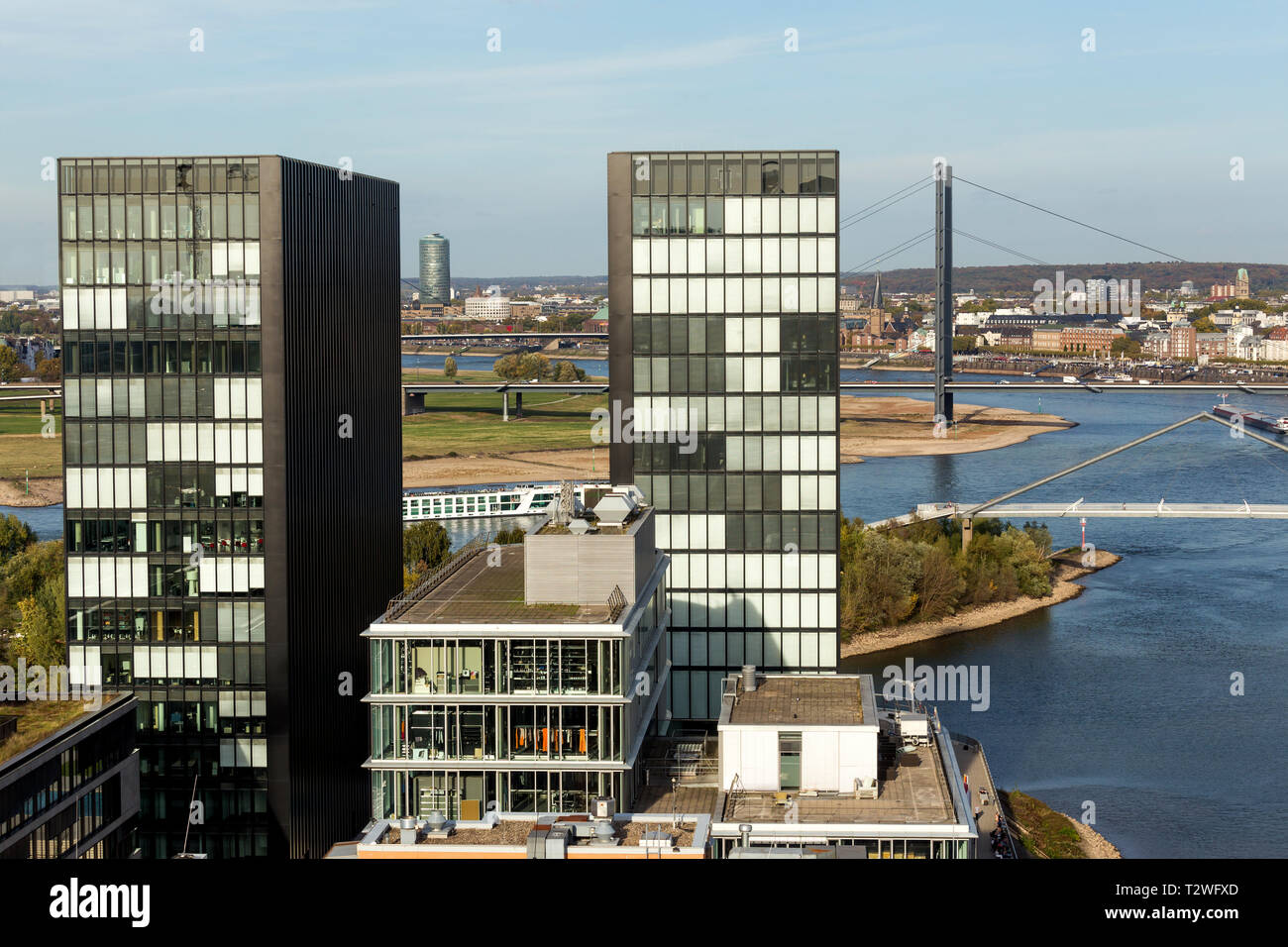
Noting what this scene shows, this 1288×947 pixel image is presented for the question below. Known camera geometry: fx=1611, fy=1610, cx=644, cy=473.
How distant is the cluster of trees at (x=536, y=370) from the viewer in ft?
586

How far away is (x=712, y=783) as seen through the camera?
1079 inches

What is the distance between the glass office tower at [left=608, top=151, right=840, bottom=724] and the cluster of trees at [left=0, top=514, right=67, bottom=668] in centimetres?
1606

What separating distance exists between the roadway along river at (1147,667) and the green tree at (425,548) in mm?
17536

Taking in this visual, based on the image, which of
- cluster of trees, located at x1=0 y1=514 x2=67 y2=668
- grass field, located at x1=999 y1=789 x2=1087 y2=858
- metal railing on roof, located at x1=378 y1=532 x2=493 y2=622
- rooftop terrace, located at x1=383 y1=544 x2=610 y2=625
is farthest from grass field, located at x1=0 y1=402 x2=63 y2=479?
rooftop terrace, located at x1=383 y1=544 x2=610 y2=625

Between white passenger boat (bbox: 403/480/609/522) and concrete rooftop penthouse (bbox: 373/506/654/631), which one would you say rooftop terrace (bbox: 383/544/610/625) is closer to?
concrete rooftop penthouse (bbox: 373/506/654/631)

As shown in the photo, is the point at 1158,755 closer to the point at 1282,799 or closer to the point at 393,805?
the point at 1282,799

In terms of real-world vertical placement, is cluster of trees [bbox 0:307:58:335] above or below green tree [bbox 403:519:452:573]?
above

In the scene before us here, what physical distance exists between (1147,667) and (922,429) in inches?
3594

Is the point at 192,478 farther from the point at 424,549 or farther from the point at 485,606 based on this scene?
the point at 424,549

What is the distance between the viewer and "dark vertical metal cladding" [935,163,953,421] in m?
140

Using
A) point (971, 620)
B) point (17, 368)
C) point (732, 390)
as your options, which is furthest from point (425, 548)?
point (17, 368)

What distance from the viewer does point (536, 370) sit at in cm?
18338

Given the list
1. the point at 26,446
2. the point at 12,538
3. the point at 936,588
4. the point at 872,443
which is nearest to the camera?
the point at 936,588
